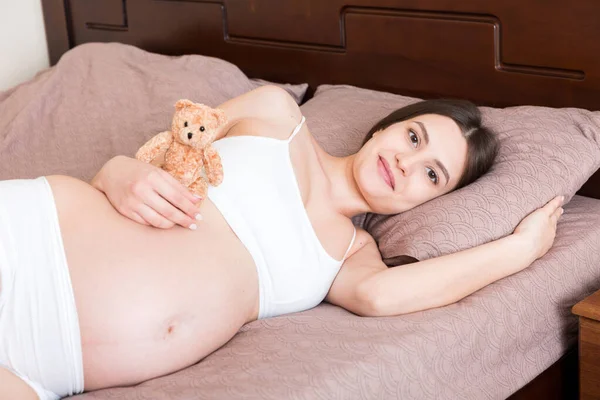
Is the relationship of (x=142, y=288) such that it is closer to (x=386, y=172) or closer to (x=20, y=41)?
(x=386, y=172)

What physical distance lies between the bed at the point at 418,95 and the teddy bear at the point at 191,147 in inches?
12.9

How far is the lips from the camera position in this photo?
176 cm

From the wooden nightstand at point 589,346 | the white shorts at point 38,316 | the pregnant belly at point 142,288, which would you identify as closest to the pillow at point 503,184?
the wooden nightstand at point 589,346

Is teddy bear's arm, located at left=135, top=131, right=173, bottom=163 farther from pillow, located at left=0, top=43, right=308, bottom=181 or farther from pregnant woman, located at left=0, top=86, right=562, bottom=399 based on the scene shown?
pillow, located at left=0, top=43, right=308, bottom=181

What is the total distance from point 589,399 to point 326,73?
1.31 metres

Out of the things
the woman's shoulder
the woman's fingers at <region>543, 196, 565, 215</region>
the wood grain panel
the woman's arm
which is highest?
the woman's shoulder

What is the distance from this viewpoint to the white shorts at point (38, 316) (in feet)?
4.47

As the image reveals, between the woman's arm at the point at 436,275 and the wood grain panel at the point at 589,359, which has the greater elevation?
the woman's arm at the point at 436,275

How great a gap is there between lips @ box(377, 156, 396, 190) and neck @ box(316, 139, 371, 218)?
0.31ft

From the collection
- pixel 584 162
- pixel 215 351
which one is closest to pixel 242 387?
pixel 215 351

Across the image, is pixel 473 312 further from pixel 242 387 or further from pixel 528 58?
pixel 528 58

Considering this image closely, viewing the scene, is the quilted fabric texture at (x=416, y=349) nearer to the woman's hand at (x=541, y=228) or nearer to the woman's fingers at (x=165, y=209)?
the woman's hand at (x=541, y=228)

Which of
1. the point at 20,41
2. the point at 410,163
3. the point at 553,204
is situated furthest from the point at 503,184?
the point at 20,41

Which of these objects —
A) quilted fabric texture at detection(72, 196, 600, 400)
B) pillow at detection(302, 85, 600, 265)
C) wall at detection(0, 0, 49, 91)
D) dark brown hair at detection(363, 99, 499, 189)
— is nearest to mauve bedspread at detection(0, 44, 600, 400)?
quilted fabric texture at detection(72, 196, 600, 400)
